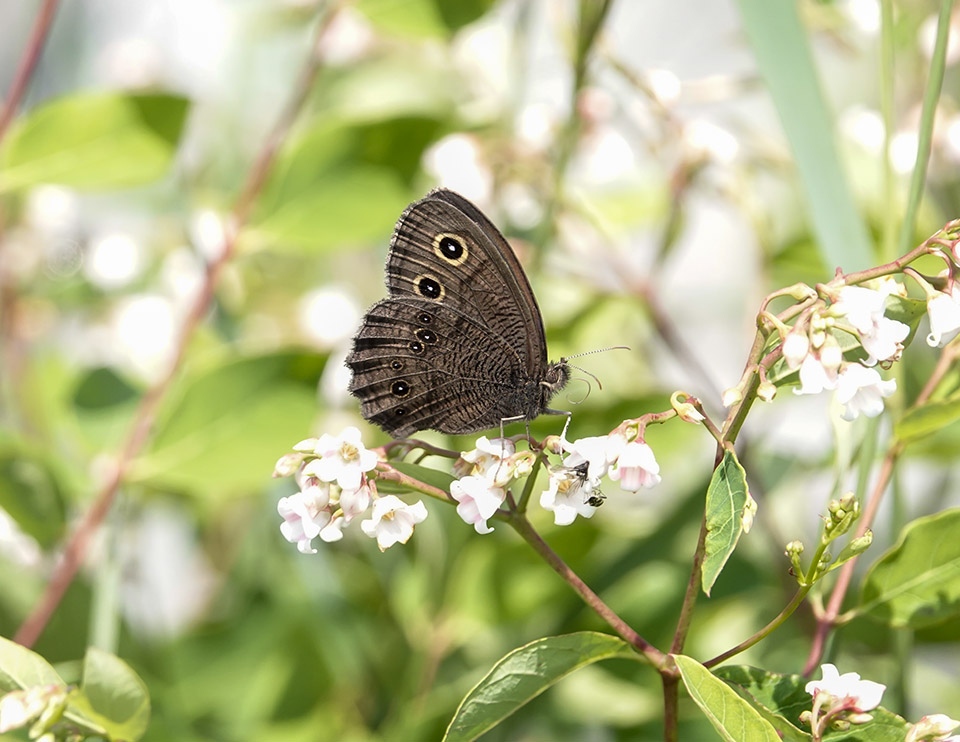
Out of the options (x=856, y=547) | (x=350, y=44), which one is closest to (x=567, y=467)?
(x=856, y=547)

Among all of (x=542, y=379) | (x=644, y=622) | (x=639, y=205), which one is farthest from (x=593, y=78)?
(x=644, y=622)

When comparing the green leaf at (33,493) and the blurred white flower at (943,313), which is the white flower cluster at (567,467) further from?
the green leaf at (33,493)

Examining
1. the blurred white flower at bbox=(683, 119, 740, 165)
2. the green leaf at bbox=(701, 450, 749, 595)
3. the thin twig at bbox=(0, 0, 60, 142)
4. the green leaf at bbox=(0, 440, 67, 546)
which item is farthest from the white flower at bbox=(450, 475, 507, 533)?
the thin twig at bbox=(0, 0, 60, 142)

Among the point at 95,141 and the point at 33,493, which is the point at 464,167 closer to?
the point at 95,141

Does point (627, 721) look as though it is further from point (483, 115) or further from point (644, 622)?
point (483, 115)

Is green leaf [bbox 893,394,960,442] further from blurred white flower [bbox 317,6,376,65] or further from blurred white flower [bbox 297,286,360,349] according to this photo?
blurred white flower [bbox 317,6,376,65]

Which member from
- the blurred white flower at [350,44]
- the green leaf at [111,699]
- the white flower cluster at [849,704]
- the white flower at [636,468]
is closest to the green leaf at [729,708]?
the white flower cluster at [849,704]

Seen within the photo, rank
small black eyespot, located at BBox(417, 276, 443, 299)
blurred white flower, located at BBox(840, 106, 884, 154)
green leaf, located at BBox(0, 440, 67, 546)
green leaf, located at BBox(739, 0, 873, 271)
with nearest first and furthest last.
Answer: green leaf, located at BBox(739, 0, 873, 271) → small black eyespot, located at BBox(417, 276, 443, 299) → green leaf, located at BBox(0, 440, 67, 546) → blurred white flower, located at BBox(840, 106, 884, 154)
